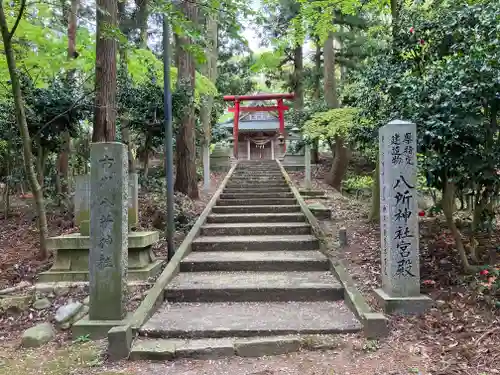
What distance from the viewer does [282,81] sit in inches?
829

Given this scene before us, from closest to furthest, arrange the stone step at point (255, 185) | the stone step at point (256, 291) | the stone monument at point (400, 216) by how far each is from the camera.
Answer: the stone monument at point (400, 216)
the stone step at point (256, 291)
the stone step at point (255, 185)

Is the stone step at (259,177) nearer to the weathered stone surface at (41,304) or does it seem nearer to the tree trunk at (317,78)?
the tree trunk at (317,78)

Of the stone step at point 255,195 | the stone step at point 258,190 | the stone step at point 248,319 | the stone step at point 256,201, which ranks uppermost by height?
the stone step at point 258,190

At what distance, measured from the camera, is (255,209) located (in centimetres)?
841

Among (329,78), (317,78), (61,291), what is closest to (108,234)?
(61,291)

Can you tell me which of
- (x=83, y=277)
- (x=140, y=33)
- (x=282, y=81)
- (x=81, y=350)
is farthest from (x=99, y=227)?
(x=282, y=81)

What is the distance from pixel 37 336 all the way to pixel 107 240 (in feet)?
4.26

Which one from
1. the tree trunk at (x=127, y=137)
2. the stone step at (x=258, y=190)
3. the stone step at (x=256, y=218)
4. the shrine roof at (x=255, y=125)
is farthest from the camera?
the shrine roof at (x=255, y=125)

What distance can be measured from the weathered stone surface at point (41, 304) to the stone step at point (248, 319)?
5.48 feet

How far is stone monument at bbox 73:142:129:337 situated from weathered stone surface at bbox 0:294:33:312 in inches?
56.5

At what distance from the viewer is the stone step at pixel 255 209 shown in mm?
8305

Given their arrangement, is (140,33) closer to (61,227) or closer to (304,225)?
(61,227)

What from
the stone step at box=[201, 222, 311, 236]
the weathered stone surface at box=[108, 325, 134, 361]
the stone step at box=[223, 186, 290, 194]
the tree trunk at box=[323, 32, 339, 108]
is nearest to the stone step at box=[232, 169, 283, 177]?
the stone step at box=[223, 186, 290, 194]

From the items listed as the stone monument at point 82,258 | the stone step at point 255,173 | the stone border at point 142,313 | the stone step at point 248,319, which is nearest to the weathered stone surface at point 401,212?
the stone step at point 248,319
